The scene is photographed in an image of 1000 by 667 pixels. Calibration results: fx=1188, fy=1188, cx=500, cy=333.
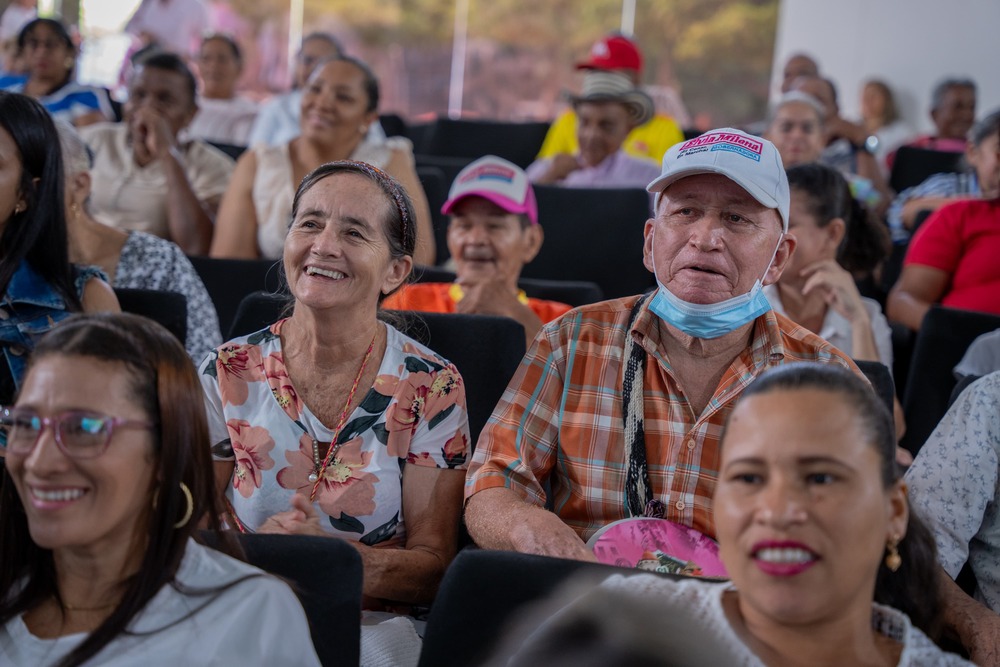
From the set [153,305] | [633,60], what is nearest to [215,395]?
[153,305]

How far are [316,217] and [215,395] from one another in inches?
15.2

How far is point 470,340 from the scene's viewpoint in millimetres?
2422

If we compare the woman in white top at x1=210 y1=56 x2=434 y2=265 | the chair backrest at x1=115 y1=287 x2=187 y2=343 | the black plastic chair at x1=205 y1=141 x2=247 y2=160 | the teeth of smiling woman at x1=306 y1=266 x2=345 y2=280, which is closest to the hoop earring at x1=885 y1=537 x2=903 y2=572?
the teeth of smiling woman at x1=306 y1=266 x2=345 y2=280

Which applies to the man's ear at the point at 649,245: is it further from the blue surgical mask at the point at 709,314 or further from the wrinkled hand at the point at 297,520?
the wrinkled hand at the point at 297,520

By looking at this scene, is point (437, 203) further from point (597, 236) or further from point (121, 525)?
point (121, 525)

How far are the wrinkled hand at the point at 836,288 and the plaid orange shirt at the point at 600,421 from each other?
3.22 feet

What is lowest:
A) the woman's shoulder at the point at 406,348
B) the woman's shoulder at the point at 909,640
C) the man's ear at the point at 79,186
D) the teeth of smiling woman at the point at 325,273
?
the woman's shoulder at the point at 909,640

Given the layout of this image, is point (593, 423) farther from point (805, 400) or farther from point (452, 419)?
point (805, 400)

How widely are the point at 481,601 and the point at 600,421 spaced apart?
0.69 metres

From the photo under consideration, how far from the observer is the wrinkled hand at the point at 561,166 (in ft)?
16.7

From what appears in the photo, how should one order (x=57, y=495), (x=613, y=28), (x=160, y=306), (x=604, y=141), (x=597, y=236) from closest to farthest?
(x=57, y=495)
(x=160, y=306)
(x=597, y=236)
(x=604, y=141)
(x=613, y=28)

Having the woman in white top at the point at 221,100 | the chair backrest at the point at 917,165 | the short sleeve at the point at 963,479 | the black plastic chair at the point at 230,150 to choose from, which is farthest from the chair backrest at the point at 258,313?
the chair backrest at the point at 917,165

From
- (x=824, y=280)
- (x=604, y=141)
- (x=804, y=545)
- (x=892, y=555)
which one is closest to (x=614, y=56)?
(x=604, y=141)

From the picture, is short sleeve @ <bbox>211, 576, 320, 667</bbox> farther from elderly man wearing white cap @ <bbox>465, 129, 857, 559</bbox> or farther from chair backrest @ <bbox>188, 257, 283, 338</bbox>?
chair backrest @ <bbox>188, 257, 283, 338</bbox>
